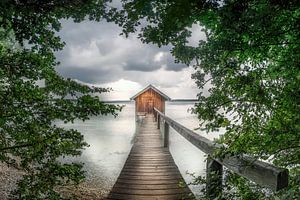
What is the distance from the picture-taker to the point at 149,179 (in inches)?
247

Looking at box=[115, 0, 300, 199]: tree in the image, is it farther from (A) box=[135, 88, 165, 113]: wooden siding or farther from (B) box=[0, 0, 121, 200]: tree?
(A) box=[135, 88, 165, 113]: wooden siding

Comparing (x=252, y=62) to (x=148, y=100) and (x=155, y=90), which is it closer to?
(x=155, y=90)

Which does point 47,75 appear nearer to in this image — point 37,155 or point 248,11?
point 37,155

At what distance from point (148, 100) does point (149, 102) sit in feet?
0.95

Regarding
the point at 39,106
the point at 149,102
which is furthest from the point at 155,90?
the point at 39,106

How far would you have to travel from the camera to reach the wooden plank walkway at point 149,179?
16.9 ft

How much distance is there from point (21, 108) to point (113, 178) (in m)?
11.7

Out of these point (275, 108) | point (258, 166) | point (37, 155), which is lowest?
point (37, 155)

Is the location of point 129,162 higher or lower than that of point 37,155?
lower

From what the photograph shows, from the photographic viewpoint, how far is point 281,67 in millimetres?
1962

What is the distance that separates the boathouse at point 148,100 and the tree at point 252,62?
104ft

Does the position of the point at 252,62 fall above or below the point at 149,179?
above

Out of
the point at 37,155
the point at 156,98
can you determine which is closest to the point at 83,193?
the point at 37,155

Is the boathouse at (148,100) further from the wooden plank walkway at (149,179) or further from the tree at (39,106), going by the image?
the tree at (39,106)
